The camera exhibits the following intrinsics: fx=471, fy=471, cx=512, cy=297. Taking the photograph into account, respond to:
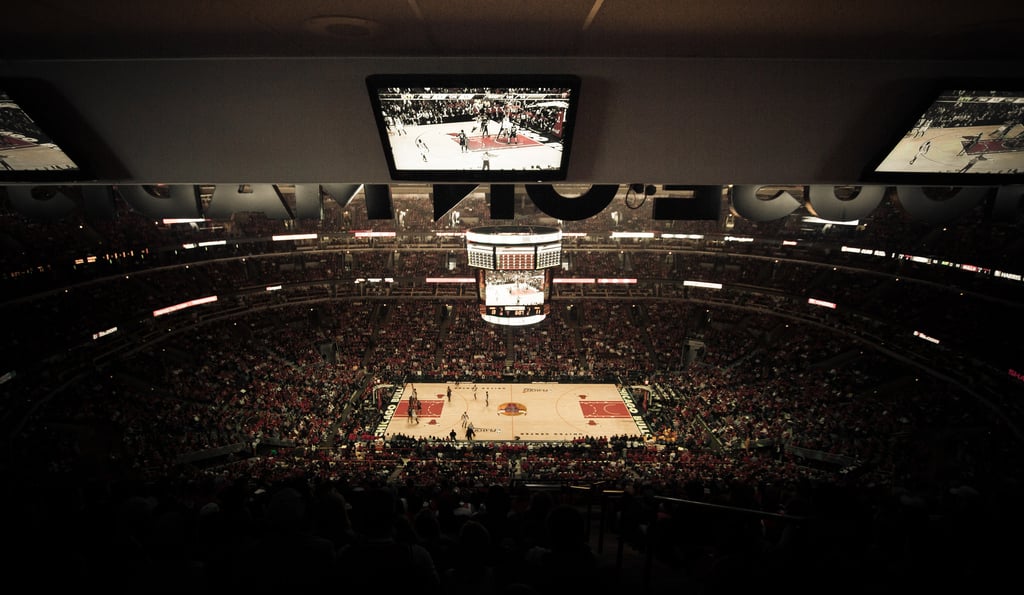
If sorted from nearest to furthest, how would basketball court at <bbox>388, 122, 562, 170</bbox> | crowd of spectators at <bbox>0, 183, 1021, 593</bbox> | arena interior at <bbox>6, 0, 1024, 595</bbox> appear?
arena interior at <bbox>6, 0, 1024, 595</bbox> < crowd of spectators at <bbox>0, 183, 1021, 593</bbox> < basketball court at <bbox>388, 122, 562, 170</bbox>

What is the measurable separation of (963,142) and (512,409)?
19.9m

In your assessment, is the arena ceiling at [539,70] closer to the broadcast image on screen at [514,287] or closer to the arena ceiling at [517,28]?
the arena ceiling at [517,28]

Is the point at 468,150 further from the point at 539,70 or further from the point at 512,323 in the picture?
the point at 512,323

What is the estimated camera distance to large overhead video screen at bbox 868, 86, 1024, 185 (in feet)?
11.4

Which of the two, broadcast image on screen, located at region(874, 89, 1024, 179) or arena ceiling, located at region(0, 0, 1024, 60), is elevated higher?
arena ceiling, located at region(0, 0, 1024, 60)

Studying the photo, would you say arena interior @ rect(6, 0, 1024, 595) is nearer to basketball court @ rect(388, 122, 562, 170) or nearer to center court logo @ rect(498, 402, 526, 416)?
basketball court @ rect(388, 122, 562, 170)

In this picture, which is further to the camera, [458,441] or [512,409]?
[512,409]

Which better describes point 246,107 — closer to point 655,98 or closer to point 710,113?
point 655,98

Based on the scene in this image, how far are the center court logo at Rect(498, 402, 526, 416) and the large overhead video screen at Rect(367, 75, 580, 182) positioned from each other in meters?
18.9

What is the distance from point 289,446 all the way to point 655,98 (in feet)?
58.2

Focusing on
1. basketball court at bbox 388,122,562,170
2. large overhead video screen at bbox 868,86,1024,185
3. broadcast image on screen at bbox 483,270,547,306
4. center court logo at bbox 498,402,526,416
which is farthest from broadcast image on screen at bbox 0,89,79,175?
center court logo at bbox 498,402,526,416

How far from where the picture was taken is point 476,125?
12.3 ft

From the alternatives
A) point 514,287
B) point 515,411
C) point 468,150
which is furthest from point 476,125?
point 515,411

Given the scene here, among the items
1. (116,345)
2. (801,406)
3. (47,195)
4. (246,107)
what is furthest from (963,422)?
(116,345)
